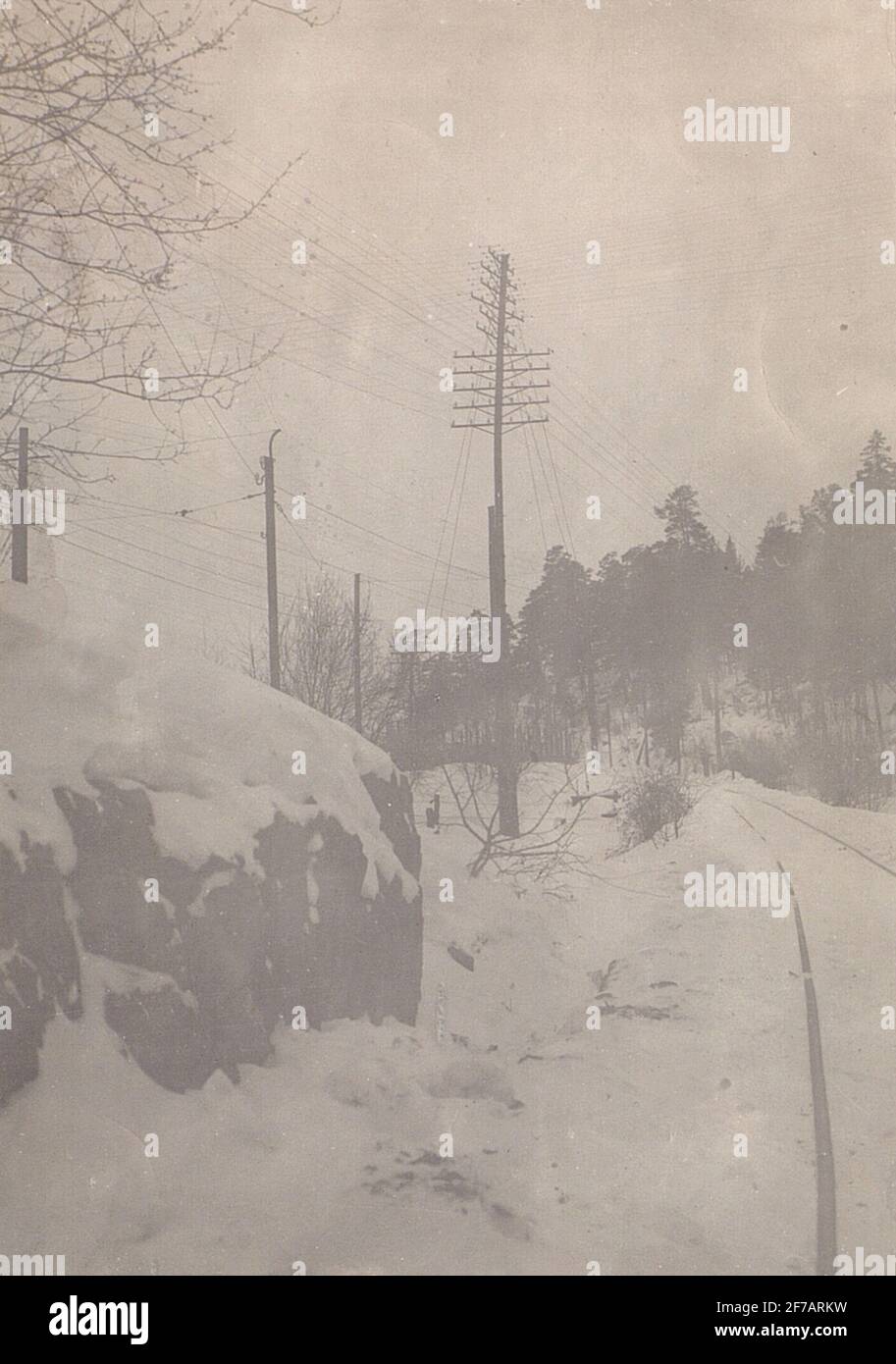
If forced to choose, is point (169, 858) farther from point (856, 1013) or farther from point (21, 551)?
point (21, 551)

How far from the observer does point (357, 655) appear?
2633cm

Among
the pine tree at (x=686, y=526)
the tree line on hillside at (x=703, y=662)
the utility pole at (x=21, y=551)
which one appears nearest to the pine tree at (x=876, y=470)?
the tree line on hillside at (x=703, y=662)

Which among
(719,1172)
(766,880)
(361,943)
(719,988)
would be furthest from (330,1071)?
(766,880)

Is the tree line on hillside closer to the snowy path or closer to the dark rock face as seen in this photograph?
the snowy path

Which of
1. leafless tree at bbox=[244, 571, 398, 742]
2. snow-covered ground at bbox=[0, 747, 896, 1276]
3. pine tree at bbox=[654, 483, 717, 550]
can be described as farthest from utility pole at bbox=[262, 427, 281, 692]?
pine tree at bbox=[654, 483, 717, 550]

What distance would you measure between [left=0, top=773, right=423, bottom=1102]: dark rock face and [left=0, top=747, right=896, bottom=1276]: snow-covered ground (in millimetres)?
115

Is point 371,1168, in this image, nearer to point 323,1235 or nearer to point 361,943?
point 323,1235

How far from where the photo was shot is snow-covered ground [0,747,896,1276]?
12.4ft

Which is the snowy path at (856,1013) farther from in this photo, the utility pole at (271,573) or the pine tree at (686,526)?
the pine tree at (686,526)

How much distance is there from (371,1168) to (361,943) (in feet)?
5.18

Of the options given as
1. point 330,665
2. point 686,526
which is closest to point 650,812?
point 330,665

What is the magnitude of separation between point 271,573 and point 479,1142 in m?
18.0

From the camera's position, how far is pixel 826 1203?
4121 millimetres

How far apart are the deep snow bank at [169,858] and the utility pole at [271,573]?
14.4 m
